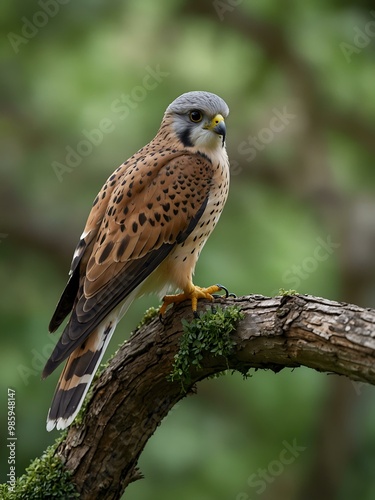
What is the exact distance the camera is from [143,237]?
4020mm

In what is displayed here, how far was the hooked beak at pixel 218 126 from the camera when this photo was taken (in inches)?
171

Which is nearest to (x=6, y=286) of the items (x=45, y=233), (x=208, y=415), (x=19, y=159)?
(x=45, y=233)

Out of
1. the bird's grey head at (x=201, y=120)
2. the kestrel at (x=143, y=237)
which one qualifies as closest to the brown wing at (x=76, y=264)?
the kestrel at (x=143, y=237)

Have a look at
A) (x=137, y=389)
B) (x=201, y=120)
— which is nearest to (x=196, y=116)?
(x=201, y=120)

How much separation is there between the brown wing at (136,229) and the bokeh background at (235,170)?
2.69m


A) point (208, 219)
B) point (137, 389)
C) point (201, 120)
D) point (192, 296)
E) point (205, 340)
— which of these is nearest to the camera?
point (205, 340)

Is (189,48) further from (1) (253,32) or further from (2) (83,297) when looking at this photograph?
(2) (83,297)

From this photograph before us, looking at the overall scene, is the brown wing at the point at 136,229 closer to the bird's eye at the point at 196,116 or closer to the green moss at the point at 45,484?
the bird's eye at the point at 196,116

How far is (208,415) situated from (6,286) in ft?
7.11

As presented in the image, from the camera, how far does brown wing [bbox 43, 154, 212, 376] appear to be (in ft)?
12.6

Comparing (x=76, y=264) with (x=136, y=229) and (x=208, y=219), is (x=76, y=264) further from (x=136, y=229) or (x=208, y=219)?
(x=208, y=219)

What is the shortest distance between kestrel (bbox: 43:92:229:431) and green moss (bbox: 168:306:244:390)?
0.88ft

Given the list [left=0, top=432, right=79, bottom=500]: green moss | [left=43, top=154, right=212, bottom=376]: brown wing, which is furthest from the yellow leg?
[left=0, top=432, right=79, bottom=500]: green moss

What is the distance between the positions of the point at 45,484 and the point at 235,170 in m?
4.50
